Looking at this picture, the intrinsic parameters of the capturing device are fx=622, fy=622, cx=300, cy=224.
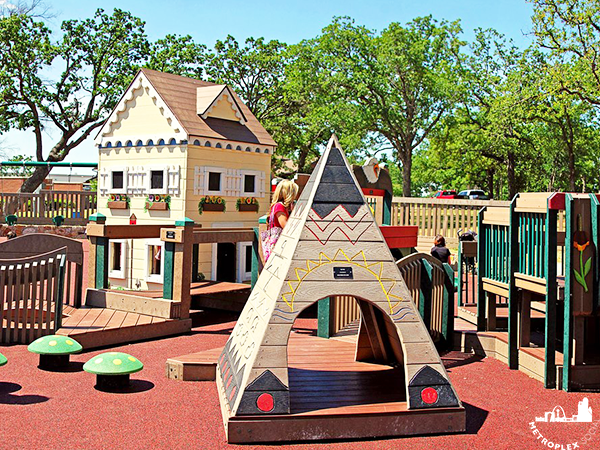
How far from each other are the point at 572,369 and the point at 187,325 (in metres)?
5.85

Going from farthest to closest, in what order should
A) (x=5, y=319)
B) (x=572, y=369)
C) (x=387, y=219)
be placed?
1. (x=387, y=219)
2. (x=5, y=319)
3. (x=572, y=369)

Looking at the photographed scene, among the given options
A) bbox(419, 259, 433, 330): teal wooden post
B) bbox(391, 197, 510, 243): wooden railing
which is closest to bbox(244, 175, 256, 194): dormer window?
bbox(391, 197, 510, 243): wooden railing

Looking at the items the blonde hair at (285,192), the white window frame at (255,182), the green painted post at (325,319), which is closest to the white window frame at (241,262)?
the white window frame at (255,182)

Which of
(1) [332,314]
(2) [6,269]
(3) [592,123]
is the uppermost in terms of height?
(3) [592,123]

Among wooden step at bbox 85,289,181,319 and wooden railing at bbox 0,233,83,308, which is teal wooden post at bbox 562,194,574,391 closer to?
wooden step at bbox 85,289,181,319

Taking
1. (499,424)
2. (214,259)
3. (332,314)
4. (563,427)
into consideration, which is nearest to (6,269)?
(332,314)

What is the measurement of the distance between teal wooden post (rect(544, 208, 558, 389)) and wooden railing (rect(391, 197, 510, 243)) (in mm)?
11562

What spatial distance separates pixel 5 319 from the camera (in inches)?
353

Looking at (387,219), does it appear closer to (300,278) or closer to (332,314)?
(332,314)

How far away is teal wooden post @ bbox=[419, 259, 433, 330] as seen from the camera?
27.8 ft

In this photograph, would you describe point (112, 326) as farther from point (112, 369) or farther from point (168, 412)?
point (168, 412)

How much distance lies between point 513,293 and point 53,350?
18.8 ft

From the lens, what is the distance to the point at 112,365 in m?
6.60

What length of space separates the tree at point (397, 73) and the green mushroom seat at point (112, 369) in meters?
33.5
